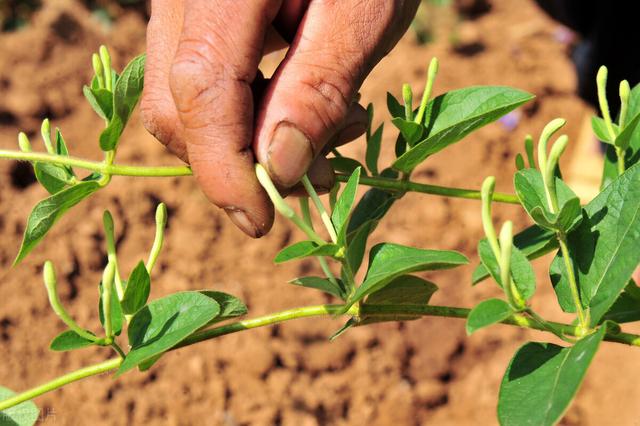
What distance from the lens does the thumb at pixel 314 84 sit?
0.83 metres

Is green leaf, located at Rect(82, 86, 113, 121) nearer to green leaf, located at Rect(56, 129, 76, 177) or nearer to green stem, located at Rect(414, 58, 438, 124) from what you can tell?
green leaf, located at Rect(56, 129, 76, 177)

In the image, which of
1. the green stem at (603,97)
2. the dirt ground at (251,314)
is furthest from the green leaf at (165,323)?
the dirt ground at (251,314)

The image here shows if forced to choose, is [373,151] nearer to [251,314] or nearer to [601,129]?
[601,129]

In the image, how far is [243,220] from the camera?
881 millimetres

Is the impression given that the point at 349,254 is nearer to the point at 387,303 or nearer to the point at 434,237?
the point at 387,303

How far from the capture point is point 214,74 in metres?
0.82

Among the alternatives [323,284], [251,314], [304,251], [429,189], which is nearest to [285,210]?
[304,251]

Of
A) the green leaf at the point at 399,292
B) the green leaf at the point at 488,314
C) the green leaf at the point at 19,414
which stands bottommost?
the green leaf at the point at 19,414

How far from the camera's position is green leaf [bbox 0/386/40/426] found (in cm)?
83

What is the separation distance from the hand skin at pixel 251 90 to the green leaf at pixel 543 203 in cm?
23

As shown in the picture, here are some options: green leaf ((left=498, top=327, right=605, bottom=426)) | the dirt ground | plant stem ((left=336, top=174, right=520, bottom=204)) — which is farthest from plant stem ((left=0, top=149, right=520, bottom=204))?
the dirt ground

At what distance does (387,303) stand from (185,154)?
0.31 metres

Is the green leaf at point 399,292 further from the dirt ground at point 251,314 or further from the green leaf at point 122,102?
the dirt ground at point 251,314

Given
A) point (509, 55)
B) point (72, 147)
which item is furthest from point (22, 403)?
point (509, 55)
